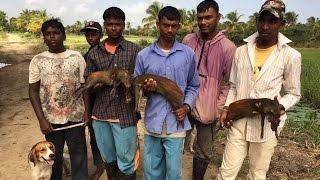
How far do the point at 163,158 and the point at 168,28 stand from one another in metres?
1.27

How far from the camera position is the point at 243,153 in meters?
3.71

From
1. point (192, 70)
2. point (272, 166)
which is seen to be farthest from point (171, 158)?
point (272, 166)

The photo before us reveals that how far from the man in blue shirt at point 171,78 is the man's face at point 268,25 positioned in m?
0.69

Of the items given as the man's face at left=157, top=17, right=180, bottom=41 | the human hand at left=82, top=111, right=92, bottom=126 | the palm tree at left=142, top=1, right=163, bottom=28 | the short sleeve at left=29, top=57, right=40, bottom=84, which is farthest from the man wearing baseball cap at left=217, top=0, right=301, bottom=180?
the palm tree at left=142, top=1, right=163, bottom=28

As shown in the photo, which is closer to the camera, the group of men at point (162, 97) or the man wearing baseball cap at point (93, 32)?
the group of men at point (162, 97)

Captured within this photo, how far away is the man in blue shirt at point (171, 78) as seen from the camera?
3.62 meters

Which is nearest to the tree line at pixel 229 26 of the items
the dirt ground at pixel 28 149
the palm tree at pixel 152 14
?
the palm tree at pixel 152 14

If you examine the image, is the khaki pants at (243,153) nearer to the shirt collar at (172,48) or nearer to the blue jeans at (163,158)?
the blue jeans at (163,158)

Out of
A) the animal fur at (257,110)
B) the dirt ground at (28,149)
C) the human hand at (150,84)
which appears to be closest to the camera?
the animal fur at (257,110)

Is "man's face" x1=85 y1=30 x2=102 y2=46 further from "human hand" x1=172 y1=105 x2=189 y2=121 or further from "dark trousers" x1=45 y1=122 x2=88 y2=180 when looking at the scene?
"human hand" x1=172 y1=105 x2=189 y2=121

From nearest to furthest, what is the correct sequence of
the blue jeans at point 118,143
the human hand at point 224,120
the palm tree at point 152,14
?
the human hand at point 224,120, the blue jeans at point 118,143, the palm tree at point 152,14

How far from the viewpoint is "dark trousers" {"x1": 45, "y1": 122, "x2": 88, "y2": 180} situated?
13.9 ft

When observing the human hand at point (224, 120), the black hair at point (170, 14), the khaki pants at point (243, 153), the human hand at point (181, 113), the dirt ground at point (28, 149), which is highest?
the black hair at point (170, 14)

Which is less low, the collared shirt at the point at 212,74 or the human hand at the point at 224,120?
the collared shirt at the point at 212,74
